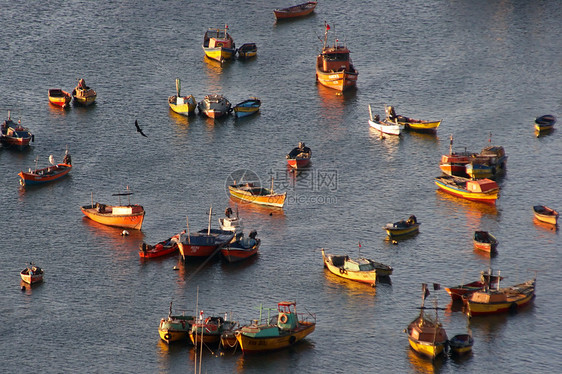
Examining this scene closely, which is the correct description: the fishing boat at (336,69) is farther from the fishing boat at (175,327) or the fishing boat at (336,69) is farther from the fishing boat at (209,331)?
the fishing boat at (175,327)

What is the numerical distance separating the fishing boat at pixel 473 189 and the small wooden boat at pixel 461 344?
36.5 metres

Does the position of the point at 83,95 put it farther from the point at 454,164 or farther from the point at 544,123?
the point at 544,123

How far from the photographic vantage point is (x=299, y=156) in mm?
157000

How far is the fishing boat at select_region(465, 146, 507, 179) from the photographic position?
15112 centimetres

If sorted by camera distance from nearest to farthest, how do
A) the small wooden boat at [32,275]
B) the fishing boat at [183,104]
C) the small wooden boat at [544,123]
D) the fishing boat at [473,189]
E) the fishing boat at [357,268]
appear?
the fishing boat at [357,268], the small wooden boat at [32,275], the fishing boat at [473,189], the small wooden boat at [544,123], the fishing boat at [183,104]

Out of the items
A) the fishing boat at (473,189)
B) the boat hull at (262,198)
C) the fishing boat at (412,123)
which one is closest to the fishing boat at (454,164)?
the fishing boat at (473,189)

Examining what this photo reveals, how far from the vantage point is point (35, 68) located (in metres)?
198

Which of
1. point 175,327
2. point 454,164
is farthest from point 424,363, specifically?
point 454,164

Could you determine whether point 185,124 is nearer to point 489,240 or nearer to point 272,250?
point 272,250

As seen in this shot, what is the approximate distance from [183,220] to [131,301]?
66.2ft

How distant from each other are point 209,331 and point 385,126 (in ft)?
216

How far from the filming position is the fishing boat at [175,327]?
366ft

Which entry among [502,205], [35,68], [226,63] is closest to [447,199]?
[502,205]

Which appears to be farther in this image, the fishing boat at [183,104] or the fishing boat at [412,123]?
the fishing boat at [183,104]
